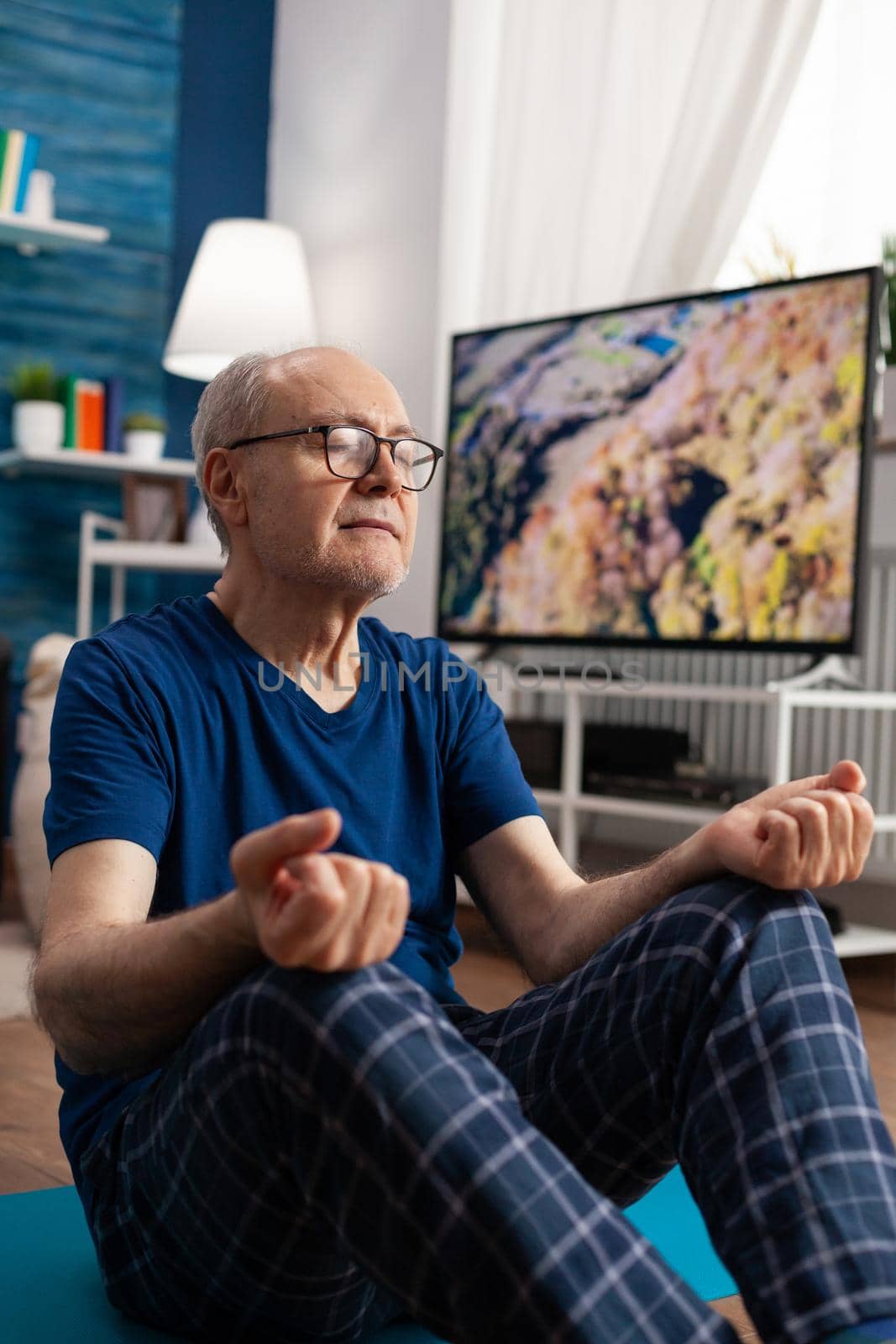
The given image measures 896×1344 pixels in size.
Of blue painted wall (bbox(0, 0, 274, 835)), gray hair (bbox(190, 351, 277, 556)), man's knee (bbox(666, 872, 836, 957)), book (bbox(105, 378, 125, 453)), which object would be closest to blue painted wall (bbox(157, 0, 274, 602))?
blue painted wall (bbox(0, 0, 274, 835))

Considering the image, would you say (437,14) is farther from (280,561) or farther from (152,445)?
(280,561)

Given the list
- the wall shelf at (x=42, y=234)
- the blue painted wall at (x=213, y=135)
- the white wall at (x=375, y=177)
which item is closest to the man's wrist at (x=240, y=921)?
the white wall at (x=375, y=177)

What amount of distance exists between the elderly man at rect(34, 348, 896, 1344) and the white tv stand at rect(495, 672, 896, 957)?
4.54ft

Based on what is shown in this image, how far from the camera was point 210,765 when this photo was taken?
122cm

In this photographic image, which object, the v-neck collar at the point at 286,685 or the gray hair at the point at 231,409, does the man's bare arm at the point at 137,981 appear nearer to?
the v-neck collar at the point at 286,685

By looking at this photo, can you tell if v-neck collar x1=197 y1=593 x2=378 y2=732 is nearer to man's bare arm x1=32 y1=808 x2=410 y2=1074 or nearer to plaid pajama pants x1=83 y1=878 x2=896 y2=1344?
man's bare arm x1=32 y1=808 x2=410 y2=1074

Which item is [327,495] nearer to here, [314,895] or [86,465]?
[314,895]

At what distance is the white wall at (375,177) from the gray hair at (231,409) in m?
2.52

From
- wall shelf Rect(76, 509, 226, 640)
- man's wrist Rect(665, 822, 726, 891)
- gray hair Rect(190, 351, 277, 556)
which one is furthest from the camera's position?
wall shelf Rect(76, 509, 226, 640)

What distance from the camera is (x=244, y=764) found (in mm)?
1222

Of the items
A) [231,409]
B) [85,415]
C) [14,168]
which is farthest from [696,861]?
[14,168]

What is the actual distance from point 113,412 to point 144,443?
16 centimetres

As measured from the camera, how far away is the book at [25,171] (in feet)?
13.2

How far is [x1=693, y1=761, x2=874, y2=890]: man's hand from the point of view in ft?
3.30
